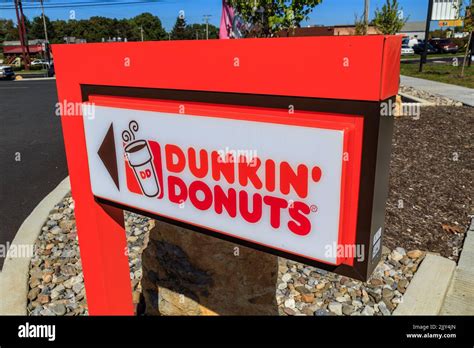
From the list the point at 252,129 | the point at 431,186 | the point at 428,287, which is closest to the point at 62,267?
the point at 252,129

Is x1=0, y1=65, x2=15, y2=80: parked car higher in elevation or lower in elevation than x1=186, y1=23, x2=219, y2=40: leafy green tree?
lower

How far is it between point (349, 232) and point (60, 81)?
5.59 feet

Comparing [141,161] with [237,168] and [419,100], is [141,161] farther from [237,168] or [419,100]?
[419,100]

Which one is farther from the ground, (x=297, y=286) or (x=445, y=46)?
(x=445, y=46)

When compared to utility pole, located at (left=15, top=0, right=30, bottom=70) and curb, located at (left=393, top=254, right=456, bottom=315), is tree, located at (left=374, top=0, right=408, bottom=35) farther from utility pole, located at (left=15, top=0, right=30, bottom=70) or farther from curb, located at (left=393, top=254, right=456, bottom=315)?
utility pole, located at (left=15, top=0, right=30, bottom=70)

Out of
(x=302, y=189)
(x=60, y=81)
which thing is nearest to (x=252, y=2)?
(x=60, y=81)

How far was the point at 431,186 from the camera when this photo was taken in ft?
21.3

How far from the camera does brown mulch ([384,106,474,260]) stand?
488 centimetres

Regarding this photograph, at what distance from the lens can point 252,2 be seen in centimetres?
1189

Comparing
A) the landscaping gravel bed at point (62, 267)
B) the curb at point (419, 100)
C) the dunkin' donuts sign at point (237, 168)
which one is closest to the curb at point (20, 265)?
the landscaping gravel bed at point (62, 267)

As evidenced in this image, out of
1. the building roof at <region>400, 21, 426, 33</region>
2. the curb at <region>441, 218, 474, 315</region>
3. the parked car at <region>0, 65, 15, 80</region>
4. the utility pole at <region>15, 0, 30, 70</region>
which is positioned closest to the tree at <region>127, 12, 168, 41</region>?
the utility pole at <region>15, 0, 30, 70</region>

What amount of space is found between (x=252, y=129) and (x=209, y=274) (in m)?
1.72
